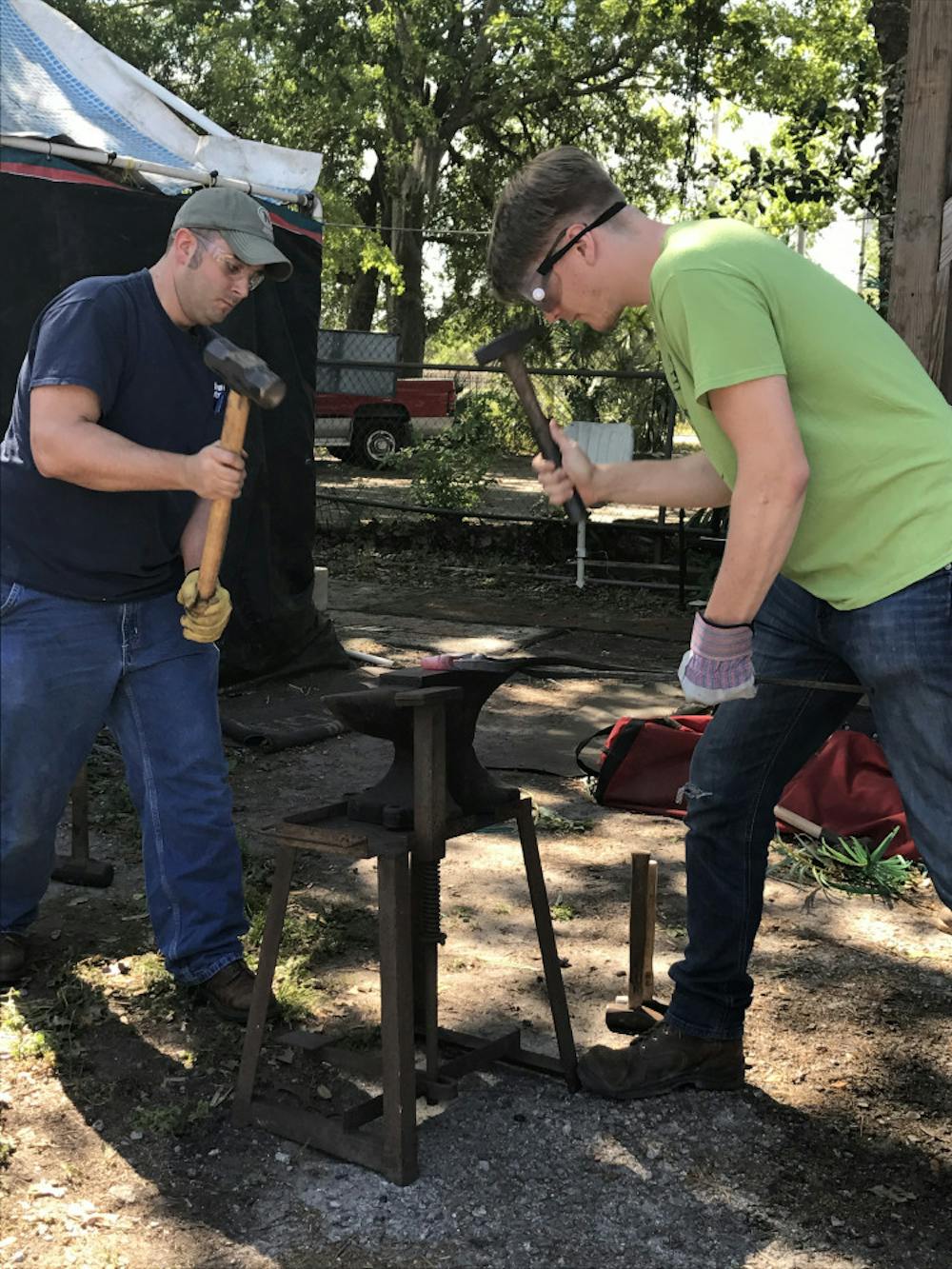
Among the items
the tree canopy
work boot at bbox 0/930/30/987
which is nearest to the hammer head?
work boot at bbox 0/930/30/987

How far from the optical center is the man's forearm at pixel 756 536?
225 centimetres

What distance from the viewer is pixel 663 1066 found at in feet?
9.95

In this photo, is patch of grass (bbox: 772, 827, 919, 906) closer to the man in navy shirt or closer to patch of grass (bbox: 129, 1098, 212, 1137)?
the man in navy shirt

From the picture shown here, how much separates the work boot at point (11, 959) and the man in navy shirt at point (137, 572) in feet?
0.56

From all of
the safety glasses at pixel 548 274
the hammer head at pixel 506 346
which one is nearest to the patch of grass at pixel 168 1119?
the hammer head at pixel 506 346

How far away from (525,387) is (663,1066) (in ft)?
4.98

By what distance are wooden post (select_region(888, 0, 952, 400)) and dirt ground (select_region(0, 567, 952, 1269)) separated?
6.66 ft

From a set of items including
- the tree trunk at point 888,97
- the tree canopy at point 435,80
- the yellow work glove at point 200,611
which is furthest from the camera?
the tree canopy at point 435,80

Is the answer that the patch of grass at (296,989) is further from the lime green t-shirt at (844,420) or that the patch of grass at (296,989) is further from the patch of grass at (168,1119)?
the lime green t-shirt at (844,420)

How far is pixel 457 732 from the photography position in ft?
9.69

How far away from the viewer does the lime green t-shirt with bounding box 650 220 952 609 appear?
7.77 ft

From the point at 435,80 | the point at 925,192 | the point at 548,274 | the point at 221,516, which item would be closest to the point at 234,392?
the point at 221,516

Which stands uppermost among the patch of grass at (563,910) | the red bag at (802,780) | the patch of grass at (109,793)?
the red bag at (802,780)

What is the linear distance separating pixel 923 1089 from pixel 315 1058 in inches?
55.4
